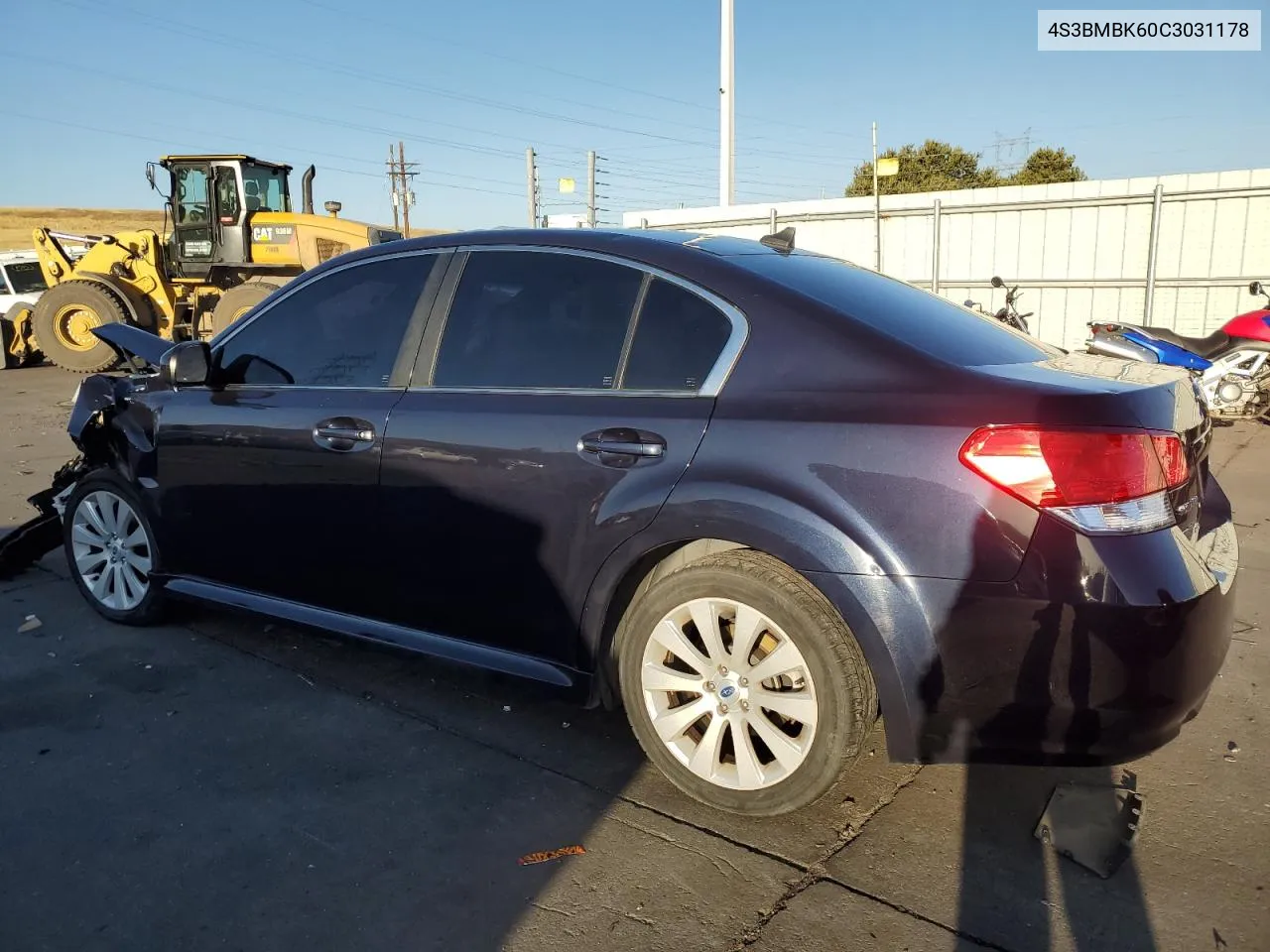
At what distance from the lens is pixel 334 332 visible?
3.70 metres

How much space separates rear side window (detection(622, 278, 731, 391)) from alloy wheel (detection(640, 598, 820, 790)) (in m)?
0.67

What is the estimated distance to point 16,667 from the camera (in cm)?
399

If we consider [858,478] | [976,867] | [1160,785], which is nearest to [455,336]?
[858,478]

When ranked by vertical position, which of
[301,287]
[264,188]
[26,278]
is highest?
[264,188]

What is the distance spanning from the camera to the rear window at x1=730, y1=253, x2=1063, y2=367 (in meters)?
2.77

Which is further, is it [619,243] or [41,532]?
[41,532]

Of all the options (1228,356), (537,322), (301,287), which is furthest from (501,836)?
(1228,356)

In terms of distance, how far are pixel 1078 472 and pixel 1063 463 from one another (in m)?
0.04

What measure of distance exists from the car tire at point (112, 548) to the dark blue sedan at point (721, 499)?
40 centimetres

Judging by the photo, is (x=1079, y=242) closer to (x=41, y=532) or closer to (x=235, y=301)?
(x=235, y=301)

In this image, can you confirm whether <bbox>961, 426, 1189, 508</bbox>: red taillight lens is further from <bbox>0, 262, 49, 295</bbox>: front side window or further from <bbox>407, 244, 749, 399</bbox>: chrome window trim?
<bbox>0, 262, 49, 295</bbox>: front side window

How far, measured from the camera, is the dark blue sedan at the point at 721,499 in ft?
7.70

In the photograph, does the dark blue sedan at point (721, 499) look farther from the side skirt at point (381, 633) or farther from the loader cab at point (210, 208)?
the loader cab at point (210, 208)

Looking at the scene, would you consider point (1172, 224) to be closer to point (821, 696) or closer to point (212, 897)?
point (821, 696)
